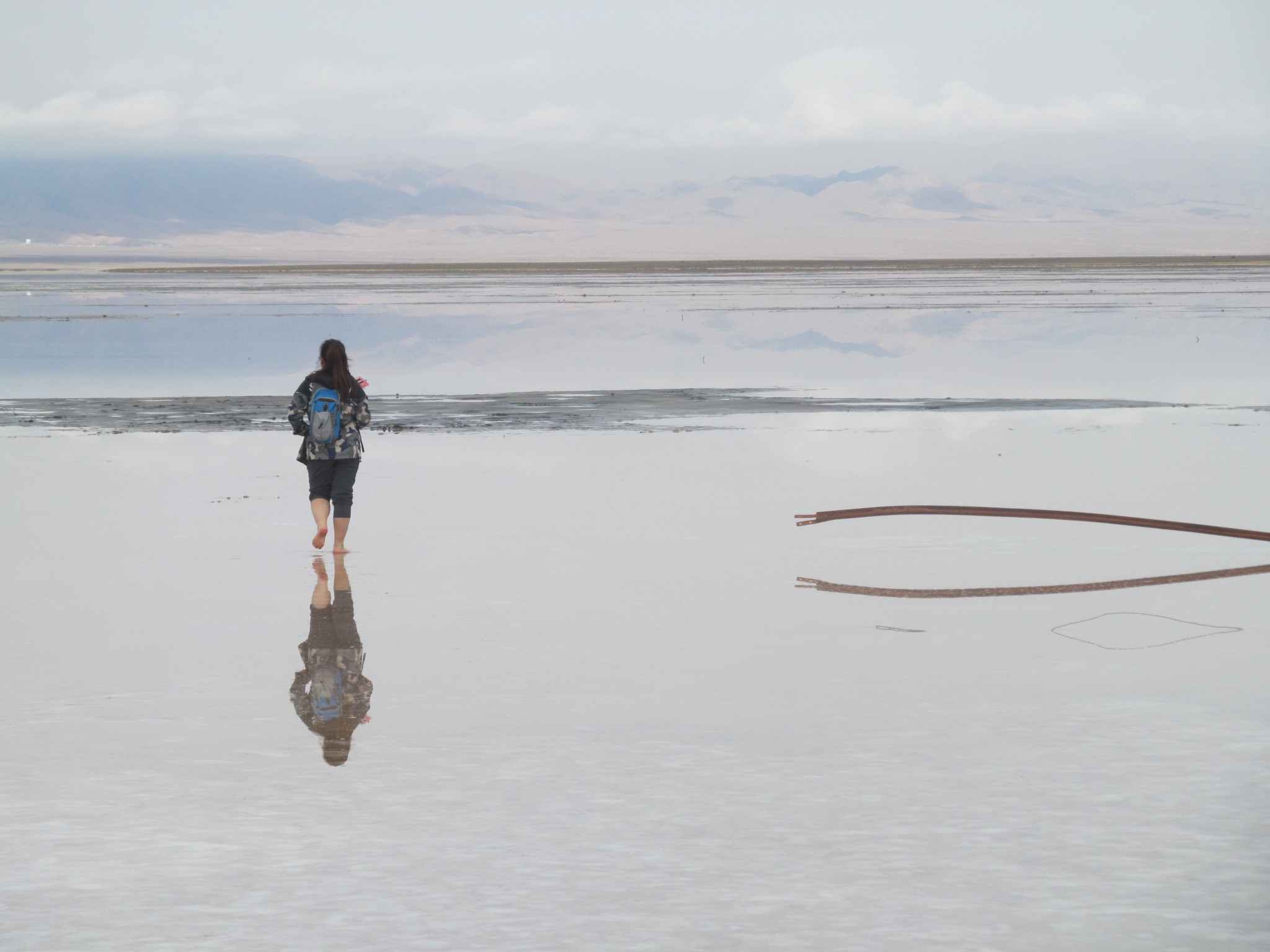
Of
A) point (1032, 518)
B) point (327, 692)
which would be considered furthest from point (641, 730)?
point (1032, 518)

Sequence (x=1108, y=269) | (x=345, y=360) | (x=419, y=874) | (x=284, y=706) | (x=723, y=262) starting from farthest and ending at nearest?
(x=723, y=262) → (x=1108, y=269) → (x=345, y=360) → (x=284, y=706) → (x=419, y=874)

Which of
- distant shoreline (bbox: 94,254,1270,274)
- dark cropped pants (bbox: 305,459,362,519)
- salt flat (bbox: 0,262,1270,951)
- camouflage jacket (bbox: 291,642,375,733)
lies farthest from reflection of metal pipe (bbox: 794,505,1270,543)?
distant shoreline (bbox: 94,254,1270,274)

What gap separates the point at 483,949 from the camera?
15.1ft

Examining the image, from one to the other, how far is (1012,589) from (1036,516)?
2.63 metres

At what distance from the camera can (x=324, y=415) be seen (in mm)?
11750

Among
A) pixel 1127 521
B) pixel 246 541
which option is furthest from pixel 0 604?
pixel 1127 521

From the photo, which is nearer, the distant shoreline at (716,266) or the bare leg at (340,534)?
the bare leg at (340,534)

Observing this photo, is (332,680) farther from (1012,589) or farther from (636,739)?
(1012,589)

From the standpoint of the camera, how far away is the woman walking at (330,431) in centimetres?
1171

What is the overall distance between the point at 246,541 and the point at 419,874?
24.2ft

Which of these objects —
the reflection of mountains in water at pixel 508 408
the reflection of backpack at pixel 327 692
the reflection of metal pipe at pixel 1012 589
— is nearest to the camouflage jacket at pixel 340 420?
the reflection of metal pipe at pixel 1012 589

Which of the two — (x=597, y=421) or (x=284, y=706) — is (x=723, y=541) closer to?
(x=284, y=706)

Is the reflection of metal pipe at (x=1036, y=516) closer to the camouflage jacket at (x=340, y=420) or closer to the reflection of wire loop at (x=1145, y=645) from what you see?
the reflection of wire loop at (x=1145, y=645)

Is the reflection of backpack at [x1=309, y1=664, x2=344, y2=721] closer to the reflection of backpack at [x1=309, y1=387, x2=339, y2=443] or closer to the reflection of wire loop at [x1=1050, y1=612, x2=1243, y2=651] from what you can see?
the reflection of wire loop at [x1=1050, y1=612, x2=1243, y2=651]
